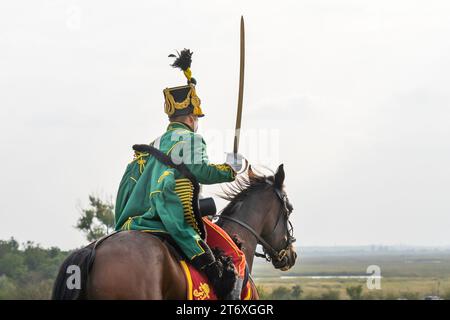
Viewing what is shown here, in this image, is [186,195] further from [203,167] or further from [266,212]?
[266,212]

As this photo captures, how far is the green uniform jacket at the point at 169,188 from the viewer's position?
7.70 m

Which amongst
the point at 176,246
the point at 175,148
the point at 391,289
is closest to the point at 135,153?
the point at 175,148

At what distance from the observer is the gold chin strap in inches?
323

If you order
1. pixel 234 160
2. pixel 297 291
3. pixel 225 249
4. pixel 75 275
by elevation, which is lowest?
pixel 75 275

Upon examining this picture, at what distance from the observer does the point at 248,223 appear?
368 inches

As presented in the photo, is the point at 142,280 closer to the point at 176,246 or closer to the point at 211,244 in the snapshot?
the point at 176,246

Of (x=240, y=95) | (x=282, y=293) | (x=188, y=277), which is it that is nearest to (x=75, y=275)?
(x=188, y=277)

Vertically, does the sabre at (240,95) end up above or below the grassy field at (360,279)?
below

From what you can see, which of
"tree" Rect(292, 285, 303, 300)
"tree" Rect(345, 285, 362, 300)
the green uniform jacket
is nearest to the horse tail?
the green uniform jacket

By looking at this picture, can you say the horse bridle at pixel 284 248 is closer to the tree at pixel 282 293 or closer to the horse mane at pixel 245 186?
the horse mane at pixel 245 186

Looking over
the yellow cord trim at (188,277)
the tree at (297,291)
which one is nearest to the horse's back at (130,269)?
the yellow cord trim at (188,277)

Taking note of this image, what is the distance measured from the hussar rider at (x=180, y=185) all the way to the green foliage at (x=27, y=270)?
36.3 ft

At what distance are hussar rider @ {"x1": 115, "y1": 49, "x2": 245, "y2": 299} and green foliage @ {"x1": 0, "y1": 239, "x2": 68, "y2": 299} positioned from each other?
1105 centimetres

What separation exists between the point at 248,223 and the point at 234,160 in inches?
48.4
